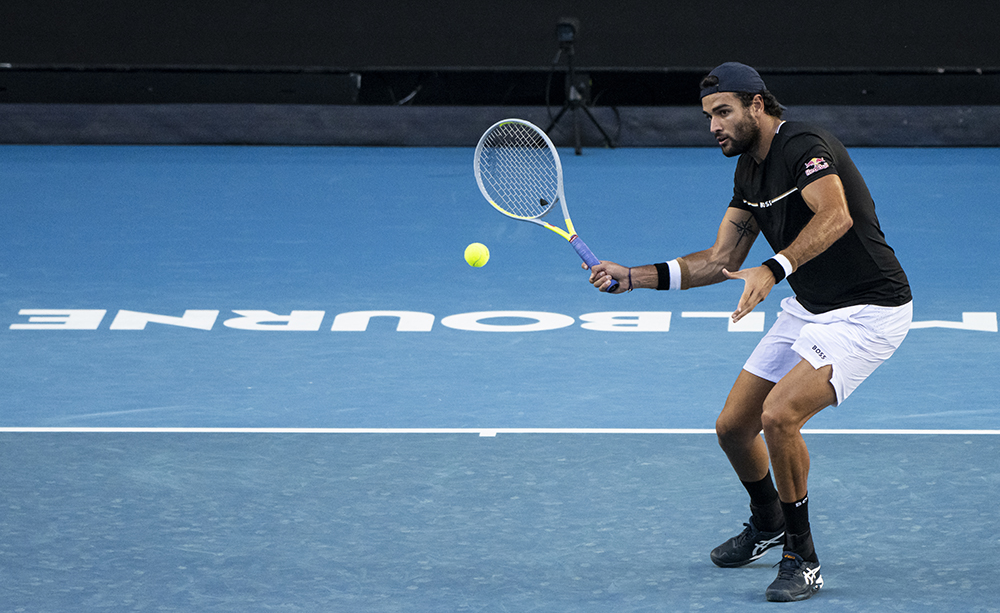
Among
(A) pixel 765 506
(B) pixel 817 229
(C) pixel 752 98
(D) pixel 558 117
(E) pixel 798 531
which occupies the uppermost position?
(D) pixel 558 117

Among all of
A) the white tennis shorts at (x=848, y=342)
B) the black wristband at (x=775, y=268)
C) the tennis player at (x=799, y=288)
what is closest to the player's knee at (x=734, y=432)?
the tennis player at (x=799, y=288)

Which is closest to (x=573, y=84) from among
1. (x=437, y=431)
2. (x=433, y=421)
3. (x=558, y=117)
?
(x=558, y=117)

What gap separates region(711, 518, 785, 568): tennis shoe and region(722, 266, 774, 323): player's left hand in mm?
955

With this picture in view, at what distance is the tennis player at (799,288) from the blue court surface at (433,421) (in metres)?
0.41

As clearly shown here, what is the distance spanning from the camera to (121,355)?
7652 mm

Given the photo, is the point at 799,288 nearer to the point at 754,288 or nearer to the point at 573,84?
the point at 754,288

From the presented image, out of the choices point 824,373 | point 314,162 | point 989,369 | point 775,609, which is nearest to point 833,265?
point 824,373

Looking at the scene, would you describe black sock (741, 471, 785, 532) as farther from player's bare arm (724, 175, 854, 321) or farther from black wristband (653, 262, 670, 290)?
player's bare arm (724, 175, 854, 321)

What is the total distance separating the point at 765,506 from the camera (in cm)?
466

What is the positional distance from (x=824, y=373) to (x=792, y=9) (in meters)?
12.0

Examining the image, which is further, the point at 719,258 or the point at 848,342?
the point at 719,258

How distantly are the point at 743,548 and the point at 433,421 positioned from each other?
7.03 feet

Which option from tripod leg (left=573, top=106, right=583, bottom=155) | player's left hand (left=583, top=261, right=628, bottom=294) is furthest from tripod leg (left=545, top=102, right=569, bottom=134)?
player's left hand (left=583, top=261, right=628, bottom=294)

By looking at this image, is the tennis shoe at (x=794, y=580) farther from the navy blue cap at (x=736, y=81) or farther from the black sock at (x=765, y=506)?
A: the navy blue cap at (x=736, y=81)
